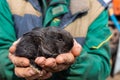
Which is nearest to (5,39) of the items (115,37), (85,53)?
(85,53)

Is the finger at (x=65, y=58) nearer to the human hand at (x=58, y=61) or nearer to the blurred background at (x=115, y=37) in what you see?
the human hand at (x=58, y=61)

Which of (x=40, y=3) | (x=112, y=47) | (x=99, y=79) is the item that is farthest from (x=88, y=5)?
(x=112, y=47)

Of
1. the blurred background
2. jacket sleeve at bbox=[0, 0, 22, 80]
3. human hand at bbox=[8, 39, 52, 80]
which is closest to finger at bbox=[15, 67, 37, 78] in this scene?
Answer: human hand at bbox=[8, 39, 52, 80]

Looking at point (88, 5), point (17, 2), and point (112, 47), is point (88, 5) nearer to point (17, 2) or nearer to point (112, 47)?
point (17, 2)

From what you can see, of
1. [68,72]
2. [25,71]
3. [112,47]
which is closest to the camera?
[25,71]

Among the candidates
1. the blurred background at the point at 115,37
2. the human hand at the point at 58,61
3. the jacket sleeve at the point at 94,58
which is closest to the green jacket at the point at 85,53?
the jacket sleeve at the point at 94,58

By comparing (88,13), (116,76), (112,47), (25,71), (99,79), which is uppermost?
(88,13)

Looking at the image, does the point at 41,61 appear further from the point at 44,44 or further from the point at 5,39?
the point at 5,39
